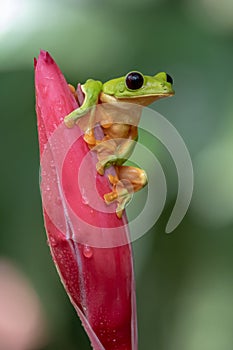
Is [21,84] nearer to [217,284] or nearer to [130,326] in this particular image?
[217,284]

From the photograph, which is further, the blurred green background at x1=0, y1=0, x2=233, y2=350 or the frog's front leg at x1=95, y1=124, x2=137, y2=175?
the blurred green background at x1=0, y1=0, x2=233, y2=350

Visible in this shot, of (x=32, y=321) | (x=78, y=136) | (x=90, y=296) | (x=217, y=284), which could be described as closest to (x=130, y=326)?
(x=90, y=296)

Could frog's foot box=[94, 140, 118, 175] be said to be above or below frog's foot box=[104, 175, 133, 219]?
above

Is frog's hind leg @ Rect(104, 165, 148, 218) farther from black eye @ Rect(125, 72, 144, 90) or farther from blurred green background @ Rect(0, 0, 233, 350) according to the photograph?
blurred green background @ Rect(0, 0, 233, 350)

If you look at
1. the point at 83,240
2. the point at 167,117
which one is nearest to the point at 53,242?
the point at 83,240

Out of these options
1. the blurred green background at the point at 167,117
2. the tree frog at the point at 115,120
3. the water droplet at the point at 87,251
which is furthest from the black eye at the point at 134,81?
the blurred green background at the point at 167,117

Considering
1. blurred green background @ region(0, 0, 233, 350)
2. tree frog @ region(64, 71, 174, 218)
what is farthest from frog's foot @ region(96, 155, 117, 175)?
blurred green background @ region(0, 0, 233, 350)

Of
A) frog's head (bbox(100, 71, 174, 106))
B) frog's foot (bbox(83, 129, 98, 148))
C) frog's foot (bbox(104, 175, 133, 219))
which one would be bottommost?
frog's foot (bbox(104, 175, 133, 219))
